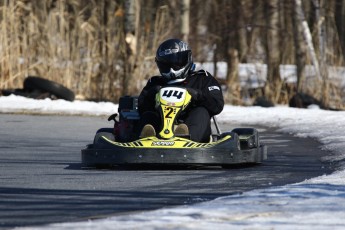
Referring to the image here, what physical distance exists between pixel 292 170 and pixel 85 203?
141 inches

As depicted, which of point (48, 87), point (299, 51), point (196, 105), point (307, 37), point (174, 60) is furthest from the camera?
point (299, 51)

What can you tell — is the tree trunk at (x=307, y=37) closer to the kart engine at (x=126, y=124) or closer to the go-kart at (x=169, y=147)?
the kart engine at (x=126, y=124)

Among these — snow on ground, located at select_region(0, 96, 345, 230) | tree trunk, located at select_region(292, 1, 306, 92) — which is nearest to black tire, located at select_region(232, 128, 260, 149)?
snow on ground, located at select_region(0, 96, 345, 230)

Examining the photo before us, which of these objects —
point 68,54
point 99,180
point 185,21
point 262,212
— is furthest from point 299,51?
point 262,212

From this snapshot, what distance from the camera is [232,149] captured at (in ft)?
36.9

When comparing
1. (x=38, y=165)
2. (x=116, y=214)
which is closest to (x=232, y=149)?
(x=38, y=165)

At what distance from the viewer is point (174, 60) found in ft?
39.8

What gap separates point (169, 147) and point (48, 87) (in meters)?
12.2

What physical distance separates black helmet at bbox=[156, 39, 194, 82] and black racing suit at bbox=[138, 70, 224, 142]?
0.27 feet

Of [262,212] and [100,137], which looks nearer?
[262,212]

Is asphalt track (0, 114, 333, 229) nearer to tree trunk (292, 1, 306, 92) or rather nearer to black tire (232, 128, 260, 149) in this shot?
black tire (232, 128, 260, 149)

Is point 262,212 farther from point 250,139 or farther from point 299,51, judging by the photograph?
point 299,51

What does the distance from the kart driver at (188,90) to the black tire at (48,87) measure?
1081 centimetres

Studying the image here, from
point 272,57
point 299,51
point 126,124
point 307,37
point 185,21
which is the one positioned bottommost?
point 126,124
